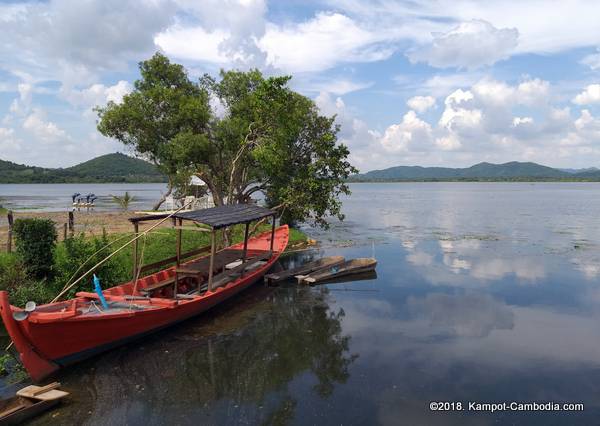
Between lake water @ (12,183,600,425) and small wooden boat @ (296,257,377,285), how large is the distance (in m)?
0.69

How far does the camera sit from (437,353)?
12.8 meters

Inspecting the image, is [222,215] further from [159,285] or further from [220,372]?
[220,372]

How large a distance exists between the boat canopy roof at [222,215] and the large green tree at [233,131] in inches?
140

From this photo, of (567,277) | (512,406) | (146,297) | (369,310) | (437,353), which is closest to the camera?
(512,406)

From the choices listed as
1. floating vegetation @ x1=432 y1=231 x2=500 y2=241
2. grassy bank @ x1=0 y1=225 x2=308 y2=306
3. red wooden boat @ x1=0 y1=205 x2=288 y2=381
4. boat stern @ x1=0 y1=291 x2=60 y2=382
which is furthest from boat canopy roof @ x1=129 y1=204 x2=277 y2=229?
floating vegetation @ x1=432 y1=231 x2=500 y2=241

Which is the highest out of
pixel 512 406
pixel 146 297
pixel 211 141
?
pixel 211 141

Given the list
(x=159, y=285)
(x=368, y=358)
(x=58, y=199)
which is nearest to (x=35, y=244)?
(x=159, y=285)

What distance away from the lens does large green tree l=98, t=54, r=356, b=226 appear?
2277 centimetres

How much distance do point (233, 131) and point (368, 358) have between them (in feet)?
50.1

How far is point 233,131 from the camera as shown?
2391cm

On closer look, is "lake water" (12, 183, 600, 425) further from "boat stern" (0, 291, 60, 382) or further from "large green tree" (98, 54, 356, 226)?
"large green tree" (98, 54, 356, 226)

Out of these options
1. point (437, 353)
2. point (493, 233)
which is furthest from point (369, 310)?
point (493, 233)

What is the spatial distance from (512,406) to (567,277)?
14.1 m

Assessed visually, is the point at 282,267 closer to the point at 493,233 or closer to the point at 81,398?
the point at 81,398
